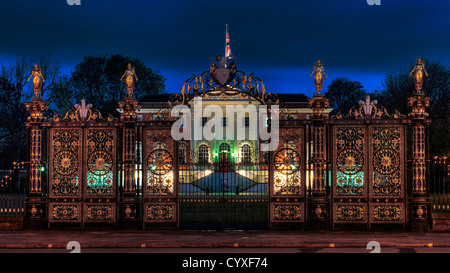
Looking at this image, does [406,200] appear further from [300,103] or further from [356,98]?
[356,98]

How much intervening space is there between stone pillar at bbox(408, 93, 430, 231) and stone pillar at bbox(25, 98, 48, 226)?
11.2 m

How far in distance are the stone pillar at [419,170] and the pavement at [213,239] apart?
557mm

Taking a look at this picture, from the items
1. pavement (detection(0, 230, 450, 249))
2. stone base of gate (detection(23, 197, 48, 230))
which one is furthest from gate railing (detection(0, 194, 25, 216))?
pavement (detection(0, 230, 450, 249))

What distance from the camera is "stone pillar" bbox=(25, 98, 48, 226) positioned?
56.6 feet

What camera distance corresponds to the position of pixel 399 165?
1666 centimetres

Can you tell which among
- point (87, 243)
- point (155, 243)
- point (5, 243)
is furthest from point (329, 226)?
point (5, 243)

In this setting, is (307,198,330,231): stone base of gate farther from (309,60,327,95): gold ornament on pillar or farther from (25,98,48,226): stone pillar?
(25,98,48,226): stone pillar

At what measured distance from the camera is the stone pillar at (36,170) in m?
17.2

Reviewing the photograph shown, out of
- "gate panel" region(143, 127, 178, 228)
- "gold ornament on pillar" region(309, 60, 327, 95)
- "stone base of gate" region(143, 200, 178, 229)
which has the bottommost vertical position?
"stone base of gate" region(143, 200, 178, 229)

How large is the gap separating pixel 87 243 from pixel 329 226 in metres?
7.07

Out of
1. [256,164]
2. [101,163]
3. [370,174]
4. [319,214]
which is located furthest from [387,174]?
[101,163]

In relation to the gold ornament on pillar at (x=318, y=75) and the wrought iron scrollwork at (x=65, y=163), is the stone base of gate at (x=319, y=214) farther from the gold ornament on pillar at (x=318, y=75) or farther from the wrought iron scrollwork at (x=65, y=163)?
the wrought iron scrollwork at (x=65, y=163)

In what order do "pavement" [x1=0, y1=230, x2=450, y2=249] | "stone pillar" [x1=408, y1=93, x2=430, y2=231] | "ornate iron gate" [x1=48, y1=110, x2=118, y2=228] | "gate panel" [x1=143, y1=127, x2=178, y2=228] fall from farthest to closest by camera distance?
1. "ornate iron gate" [x1=48, y1=110, x2=118, y2=228]
2. "gate panel" [x1=143, y1=127, x2=178, y2=228]
3. "stone pillar" [x1=408, y1=93, x2=430, y2=231]
4. "pavement" [x1=0, y1=230, x2=450, y2=249]

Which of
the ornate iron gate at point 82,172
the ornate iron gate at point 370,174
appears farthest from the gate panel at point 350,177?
the ornate iron gate at point 82,172
